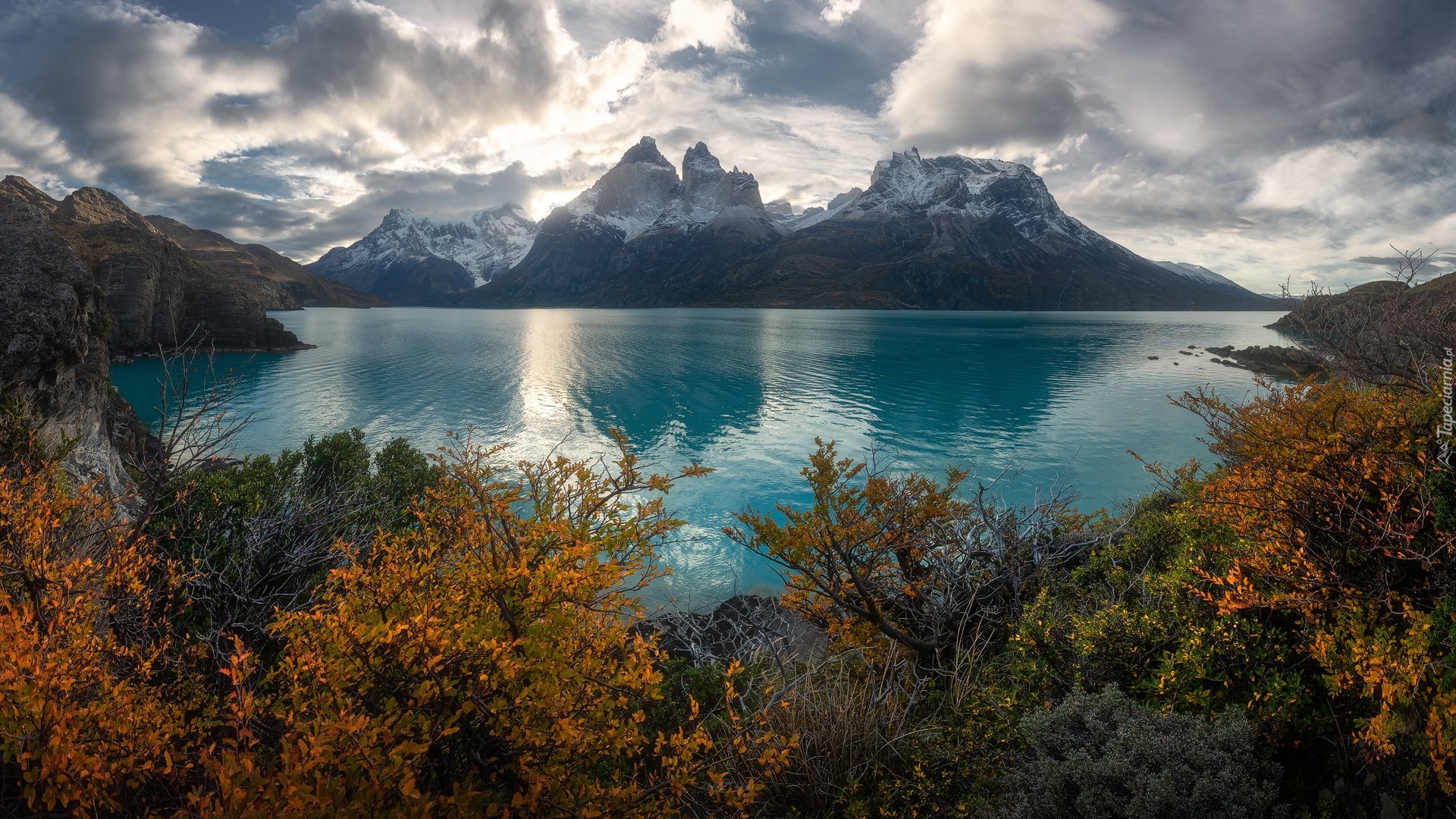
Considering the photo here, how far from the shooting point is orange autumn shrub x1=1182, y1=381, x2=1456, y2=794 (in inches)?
182

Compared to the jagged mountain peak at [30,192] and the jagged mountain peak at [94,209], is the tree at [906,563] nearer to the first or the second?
the jagged mountain peak at [94,209]

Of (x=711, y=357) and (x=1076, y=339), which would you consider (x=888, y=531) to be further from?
(x=1076, y=339)

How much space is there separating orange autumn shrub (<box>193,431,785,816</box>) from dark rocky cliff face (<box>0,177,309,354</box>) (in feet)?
258

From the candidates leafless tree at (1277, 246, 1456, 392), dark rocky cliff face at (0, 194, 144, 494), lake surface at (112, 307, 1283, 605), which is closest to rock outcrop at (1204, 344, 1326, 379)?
lake surface at (112, 307, 1283, 605)

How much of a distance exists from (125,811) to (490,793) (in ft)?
9.90

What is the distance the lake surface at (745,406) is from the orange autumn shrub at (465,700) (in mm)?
12650

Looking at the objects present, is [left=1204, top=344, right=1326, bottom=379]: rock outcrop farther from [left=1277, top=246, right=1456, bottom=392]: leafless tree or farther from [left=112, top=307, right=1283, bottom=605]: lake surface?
[left=1277, top=246, right=1456, bottom=392]: leafless tree

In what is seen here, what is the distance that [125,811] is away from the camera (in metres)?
4.47

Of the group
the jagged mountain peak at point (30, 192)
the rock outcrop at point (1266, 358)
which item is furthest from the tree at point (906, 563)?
the jagged mountain peak at point (30, 192)

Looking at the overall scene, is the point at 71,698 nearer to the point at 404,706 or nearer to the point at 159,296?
the point at 404,706

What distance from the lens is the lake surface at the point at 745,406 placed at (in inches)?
1268

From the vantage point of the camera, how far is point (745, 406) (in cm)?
5106

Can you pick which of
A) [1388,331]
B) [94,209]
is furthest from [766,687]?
[94,209]

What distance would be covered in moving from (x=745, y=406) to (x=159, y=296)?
273 ft
